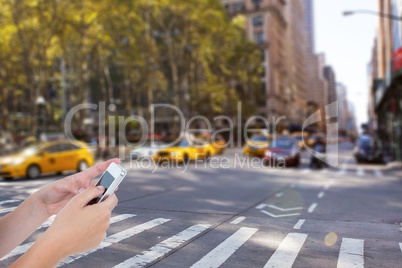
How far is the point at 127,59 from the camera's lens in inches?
1513

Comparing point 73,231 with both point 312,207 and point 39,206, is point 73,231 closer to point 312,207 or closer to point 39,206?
point 39,206

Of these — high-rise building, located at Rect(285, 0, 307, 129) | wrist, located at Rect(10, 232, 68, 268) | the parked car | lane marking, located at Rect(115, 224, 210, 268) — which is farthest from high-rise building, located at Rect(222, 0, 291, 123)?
wrist, located at Rect(10, 232, 68, 268)

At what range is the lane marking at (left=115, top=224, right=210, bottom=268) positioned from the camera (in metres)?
4.75

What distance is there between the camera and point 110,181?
5.87 ft

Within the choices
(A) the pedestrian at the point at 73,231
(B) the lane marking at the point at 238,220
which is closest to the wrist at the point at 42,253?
(A) the pedestrian at the point at 73,231

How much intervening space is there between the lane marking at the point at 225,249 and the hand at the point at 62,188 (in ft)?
9.12

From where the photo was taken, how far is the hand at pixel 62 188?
2.12m

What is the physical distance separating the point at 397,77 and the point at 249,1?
7223cm

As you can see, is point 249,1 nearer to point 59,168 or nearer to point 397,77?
point 397,77

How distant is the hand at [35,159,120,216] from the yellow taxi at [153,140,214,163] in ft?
73.6

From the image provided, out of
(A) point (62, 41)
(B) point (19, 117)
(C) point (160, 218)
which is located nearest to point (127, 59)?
(A) point (62, 41)

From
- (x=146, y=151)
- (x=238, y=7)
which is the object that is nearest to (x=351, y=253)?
(x=146, y=151)

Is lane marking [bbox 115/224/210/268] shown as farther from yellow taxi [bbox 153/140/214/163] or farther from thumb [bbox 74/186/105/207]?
yellow taxi [bbox 153/140/214/163]

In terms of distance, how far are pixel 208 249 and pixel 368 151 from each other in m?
26.5
